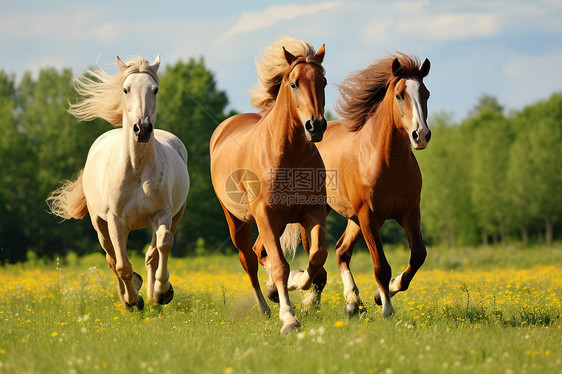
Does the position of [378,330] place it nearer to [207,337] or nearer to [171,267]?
[207,337]

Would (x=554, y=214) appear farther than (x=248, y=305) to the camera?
Yes

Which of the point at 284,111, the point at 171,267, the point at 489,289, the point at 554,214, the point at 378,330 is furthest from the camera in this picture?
the point at 554,214

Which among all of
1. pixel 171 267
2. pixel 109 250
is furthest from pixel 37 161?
pixel 109 250

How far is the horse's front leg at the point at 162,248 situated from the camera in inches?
287

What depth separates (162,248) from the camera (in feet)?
23.9

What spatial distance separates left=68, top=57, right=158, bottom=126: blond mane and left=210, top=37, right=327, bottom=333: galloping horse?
1.48m

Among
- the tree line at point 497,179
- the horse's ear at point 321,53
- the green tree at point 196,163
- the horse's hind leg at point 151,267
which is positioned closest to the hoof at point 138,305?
the horse's hind leg at point 151,267

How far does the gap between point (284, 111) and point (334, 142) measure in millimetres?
2348

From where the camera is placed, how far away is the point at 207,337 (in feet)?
19.9

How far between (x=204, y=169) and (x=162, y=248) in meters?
24.7

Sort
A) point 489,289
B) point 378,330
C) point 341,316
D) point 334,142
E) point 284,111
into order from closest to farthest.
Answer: point 378,330, point 284,111, point 341,316, point 334,142, point 489,289

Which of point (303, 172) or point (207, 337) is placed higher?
point (303, 172)

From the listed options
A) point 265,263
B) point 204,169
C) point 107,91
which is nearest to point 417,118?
point 265,263

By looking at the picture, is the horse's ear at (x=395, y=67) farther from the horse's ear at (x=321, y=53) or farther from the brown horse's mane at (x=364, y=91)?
the horse's ear at (x=321, y=53)
